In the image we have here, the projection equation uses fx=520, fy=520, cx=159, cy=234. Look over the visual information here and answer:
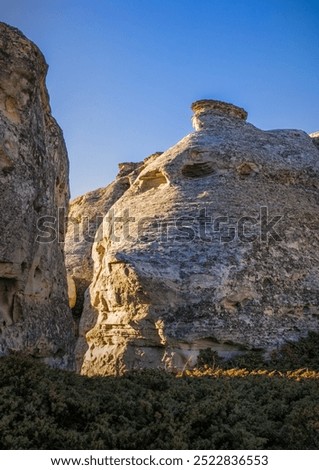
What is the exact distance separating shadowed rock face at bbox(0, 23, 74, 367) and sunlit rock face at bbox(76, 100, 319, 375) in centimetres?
370

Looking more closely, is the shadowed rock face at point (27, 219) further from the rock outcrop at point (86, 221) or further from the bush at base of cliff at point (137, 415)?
the rock outcrop at point (86, 221)

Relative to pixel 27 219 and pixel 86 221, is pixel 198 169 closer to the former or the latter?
pixel 27 219

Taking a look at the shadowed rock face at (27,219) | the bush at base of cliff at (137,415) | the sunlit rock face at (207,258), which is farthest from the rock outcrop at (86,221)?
the bush at base of cliff at (137,415)

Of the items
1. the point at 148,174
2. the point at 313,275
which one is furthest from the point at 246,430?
the point at 148,174

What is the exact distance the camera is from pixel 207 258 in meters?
13.9

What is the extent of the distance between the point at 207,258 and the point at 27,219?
6753 mm

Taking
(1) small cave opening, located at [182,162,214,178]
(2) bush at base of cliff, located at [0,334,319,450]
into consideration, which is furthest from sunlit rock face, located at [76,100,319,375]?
(2) bush at base of cliff, located at [0,334,319,450]

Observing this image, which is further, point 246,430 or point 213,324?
point 213,324

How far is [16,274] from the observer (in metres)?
7.88

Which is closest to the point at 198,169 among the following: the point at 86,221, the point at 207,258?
the point at 207,258

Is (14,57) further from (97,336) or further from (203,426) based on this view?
(97,336)

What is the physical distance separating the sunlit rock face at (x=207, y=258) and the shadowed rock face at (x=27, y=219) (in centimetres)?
370

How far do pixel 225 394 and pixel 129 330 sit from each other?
6.09m
